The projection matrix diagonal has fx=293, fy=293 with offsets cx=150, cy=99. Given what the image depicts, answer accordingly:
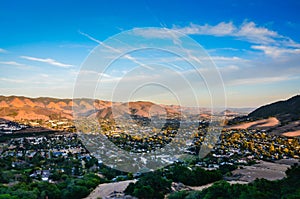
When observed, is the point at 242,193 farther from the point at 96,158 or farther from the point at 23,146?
the point at 23,146

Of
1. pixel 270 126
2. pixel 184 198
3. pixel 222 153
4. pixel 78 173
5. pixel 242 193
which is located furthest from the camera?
pixel 222 153

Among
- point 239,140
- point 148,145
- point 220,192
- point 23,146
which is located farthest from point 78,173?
point 23,146

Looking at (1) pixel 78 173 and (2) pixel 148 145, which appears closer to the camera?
(1) pixel 78 173

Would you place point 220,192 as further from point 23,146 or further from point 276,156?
point 23,146

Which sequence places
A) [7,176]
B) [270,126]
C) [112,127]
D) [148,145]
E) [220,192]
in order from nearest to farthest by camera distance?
[270,126] → [220,192] → [7,176] → [148,145] → [112,127]

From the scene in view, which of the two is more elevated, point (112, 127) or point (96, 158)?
point (112, 127)

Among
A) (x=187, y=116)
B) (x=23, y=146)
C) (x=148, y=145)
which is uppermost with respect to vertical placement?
(x=187, y=116)

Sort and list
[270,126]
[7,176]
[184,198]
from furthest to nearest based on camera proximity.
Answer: [7,176]
[184,198]
[270,126]

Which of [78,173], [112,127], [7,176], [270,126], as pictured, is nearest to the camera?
[270,126]

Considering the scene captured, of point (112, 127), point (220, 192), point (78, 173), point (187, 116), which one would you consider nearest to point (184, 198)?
point (220, 192)
